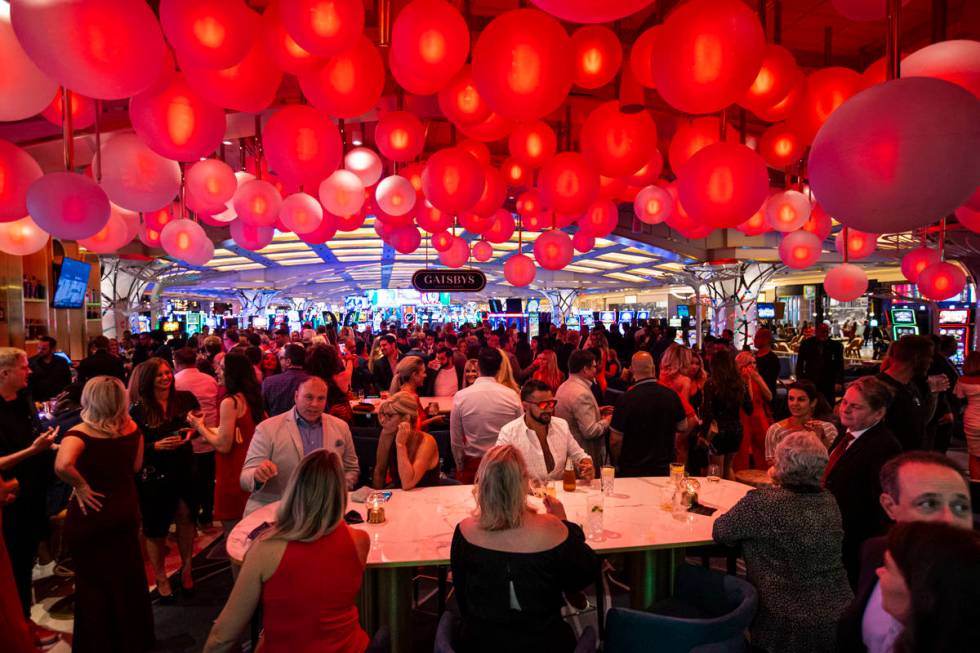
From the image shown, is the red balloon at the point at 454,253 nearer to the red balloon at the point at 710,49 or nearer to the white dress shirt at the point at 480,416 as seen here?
the white dress shirt at the point at 480,416

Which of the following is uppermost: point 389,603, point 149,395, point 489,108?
point 489,108

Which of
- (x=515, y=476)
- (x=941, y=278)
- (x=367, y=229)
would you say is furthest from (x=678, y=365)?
(x=367, y=229)

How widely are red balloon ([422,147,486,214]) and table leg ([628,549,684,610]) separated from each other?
2008 mm

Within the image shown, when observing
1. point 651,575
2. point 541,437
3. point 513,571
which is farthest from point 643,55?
point 651,575

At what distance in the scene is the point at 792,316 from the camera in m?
18.5

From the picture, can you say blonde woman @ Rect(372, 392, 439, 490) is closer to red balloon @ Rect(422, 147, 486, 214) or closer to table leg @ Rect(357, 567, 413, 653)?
table leg @ Rect(357, 567, 413, 653)

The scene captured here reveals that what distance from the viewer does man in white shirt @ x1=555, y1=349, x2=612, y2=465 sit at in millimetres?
4324

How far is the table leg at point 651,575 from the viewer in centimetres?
288

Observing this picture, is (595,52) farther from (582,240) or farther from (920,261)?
(920,261)

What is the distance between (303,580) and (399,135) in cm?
251

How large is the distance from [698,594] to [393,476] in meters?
1.99

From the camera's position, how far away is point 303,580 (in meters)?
1.76

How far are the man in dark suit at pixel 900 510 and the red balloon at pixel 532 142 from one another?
2.67 m

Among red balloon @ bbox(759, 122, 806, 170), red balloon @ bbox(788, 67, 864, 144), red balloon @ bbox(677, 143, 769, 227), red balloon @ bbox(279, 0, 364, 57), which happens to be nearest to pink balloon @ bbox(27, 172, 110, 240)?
red balloon @ bbox(279, 0, 364, 57)
